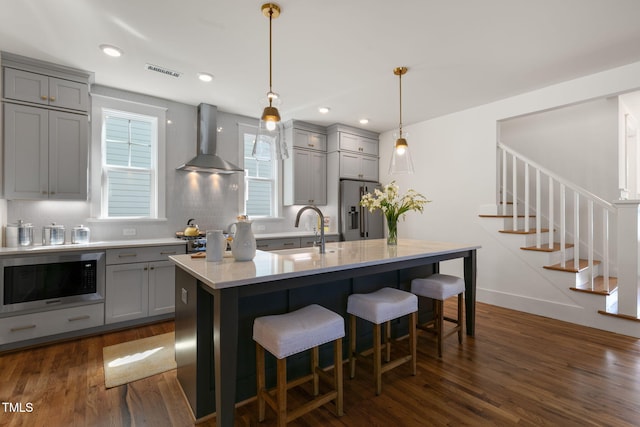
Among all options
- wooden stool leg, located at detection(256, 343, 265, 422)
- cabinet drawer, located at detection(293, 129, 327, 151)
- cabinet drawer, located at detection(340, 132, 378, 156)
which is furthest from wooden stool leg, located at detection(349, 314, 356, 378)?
cabinet drawer, located at detection(340, 132, 378, 156)

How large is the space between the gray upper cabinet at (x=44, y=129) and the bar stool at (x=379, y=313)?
318 cm

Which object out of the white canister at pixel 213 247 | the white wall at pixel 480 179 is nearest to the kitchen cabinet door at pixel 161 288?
the white canister at pixel 213 247

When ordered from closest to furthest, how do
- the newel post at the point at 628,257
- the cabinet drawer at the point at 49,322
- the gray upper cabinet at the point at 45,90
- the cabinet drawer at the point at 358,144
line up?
the cabinet drawer at the point at 49,322, the gray upper cabinet at the point at 45,90, the newel post at the point at 628,257, the cabinet drawer at the point at 358,144

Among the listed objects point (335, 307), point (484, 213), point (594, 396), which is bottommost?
point (594, 396)

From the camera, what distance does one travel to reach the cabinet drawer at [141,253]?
3.21m

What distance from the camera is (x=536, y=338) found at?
3.03 m

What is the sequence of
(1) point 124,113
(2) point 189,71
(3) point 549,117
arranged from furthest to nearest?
(3) point 549,117 → (1) point 124,113 → (2) point 189,71

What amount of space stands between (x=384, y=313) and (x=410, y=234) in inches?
134

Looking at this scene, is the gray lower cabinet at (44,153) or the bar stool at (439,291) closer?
the bar stool at (439,291)

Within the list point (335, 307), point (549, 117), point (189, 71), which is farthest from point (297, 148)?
point (549, 117)

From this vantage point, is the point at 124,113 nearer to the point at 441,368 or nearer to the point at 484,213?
the point at 441,368

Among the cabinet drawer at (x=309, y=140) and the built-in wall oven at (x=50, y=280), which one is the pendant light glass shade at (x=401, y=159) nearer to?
the cabinet drawer at (x=309, y=140)

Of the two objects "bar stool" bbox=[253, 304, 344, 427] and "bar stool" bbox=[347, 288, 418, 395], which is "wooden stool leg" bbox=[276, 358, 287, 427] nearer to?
"bar stool" bbox=[253, 304, 344, 427]

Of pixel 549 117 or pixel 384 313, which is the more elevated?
pixel 549 117
